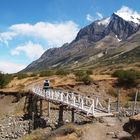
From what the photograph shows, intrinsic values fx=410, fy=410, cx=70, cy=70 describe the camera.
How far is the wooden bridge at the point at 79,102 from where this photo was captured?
31.1m

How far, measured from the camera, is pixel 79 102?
1390 inches

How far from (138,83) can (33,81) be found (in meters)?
19.5

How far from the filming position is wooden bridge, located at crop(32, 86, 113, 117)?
31.1m

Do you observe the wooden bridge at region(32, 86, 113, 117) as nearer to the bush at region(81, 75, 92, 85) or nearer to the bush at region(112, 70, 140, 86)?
the bush at region(81, 75, 92, 85)

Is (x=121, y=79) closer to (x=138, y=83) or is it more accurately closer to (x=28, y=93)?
(x=138, y=83)

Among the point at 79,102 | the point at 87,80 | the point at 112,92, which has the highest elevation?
the point at 87,80

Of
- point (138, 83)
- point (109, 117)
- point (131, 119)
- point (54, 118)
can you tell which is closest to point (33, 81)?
point (138, 83)

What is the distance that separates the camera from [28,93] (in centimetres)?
5719

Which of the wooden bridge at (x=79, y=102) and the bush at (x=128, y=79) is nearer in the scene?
the wooden bridge at (x=79, y=102)

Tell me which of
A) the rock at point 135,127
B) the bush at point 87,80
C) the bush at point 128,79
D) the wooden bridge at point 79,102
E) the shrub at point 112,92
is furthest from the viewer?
the bush at point 128,79

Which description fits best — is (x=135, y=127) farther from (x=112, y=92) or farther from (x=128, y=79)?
(x=128, y=79)

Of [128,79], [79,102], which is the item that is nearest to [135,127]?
[79,102]

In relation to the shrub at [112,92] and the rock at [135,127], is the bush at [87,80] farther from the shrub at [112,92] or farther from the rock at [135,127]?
the rock at [135,127]

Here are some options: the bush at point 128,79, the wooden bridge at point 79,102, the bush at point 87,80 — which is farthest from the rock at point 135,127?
the bush at point 128,79
